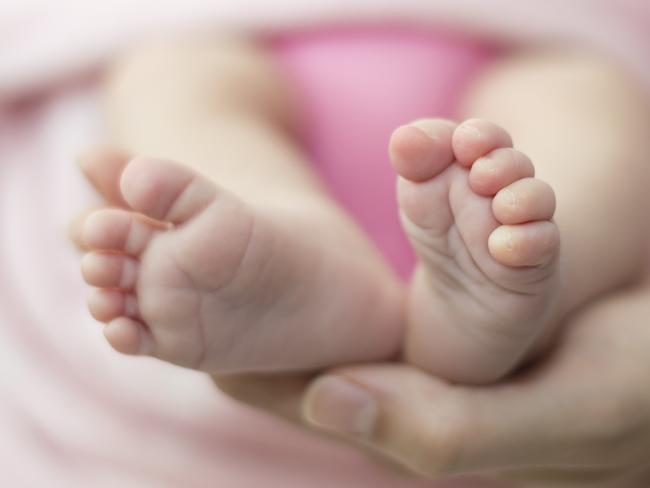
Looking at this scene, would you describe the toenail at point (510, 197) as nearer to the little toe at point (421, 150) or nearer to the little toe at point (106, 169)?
the little toe at point (421, 150)

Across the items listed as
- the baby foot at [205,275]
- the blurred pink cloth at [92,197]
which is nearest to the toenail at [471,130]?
the baby foot at [205,275]

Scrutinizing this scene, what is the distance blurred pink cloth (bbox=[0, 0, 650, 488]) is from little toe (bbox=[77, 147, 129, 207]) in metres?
0.26

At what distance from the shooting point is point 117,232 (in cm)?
52

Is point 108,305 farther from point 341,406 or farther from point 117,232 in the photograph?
point 341,406

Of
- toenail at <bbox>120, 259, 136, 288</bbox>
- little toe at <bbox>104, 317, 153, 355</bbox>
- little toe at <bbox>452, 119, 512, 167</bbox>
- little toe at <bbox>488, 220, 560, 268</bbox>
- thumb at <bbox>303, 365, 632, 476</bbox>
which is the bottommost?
thumb at <bbox>303, 365, 632, 476</bbox>

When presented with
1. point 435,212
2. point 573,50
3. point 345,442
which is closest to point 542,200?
point 435,212

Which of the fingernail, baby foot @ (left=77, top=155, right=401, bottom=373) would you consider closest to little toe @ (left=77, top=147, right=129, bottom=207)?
baby foot @ (left=77, top=155, right=401, bottom=373)

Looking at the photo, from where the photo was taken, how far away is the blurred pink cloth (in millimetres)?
793

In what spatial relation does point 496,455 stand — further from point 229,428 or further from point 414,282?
point 229,428

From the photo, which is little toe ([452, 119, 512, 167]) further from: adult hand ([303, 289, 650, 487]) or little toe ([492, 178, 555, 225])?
adult hand ([303, 289, 650, 487])

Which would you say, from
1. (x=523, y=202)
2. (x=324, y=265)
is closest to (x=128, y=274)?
(x=324, y=265)

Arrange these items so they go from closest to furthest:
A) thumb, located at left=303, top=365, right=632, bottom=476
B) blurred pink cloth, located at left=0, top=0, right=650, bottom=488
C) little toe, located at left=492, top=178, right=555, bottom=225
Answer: little toe, located at left=492, top=178, right=555, bottom=225
thumb, located at left=303, top=365, right=632, bottom=476
blurred pink cloth, located at left=0, top=0, right=650, bottom=488

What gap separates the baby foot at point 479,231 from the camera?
1.60ft

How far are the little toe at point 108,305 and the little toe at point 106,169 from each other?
0.07 meters
